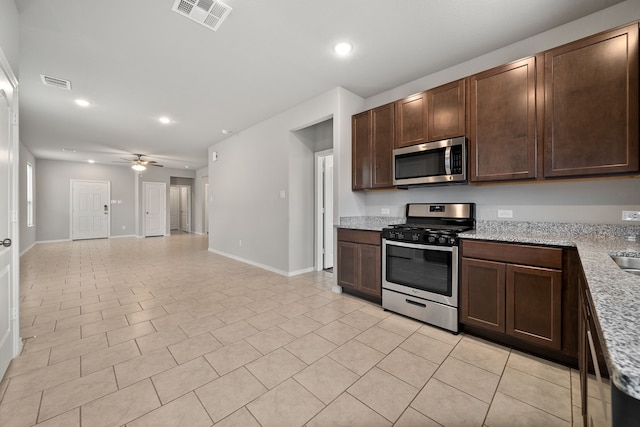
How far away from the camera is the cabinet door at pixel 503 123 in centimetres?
225

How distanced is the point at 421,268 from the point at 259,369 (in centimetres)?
170

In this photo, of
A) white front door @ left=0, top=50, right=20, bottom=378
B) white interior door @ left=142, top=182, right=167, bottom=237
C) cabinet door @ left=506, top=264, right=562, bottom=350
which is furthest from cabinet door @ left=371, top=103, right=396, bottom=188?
white interior door @ left=142, top=182, right=167, bottom=237

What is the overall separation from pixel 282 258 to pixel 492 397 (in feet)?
10.9

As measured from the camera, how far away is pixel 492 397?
1621mm

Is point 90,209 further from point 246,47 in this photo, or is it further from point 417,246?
point 417,246

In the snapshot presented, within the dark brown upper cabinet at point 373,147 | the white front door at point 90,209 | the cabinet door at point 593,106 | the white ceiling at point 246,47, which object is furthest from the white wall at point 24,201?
the cabinet door at point 593,106

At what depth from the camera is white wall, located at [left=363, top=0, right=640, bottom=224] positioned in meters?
2.12

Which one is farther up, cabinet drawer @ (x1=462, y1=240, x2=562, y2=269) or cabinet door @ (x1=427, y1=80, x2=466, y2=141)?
cabinet door @ (x1=427, y1=80, x2=466, y2=141)

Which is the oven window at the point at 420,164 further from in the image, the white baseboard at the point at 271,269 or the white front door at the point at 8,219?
the white front door at the point at 8,219

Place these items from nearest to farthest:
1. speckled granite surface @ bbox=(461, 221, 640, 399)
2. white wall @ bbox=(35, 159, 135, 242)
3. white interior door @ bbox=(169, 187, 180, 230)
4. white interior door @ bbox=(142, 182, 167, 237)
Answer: speckled granite surface @ bbox=(461, 221, 640, 399), white wall @ bbox=(35, 159, 135, 242), white interior door @ bbox=(142, 182, 167, 237), white interior door @ bbox=(169, 187, 180, 230)

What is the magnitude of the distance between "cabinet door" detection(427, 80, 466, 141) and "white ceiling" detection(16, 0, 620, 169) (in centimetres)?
42

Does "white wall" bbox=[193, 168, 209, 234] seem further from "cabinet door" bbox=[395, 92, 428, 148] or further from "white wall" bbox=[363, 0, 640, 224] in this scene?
"white wall" bbox=[363, 0, 640, 224]

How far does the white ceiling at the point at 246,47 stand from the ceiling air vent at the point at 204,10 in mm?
72

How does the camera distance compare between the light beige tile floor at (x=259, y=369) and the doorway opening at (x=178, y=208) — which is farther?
the doorway opening at (x=178, y=208)
